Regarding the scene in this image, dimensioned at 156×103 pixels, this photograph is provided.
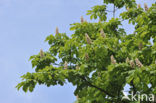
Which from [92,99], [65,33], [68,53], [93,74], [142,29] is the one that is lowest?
[92,99]

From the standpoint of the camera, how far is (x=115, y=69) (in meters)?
7.87

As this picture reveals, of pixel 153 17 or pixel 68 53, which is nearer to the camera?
pixel 153 17

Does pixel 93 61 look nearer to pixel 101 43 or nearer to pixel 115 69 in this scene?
pixel 101 43

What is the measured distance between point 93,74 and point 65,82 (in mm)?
1705

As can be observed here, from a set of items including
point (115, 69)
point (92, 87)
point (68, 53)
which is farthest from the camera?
point (68, 53)

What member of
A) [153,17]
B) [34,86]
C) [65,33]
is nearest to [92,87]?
[34,86]

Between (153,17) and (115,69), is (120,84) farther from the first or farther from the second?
(153,17)

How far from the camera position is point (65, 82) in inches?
374

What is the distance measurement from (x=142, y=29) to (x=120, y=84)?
92.4 inches

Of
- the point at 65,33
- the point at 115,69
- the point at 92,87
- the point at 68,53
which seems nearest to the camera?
the point at 115,69

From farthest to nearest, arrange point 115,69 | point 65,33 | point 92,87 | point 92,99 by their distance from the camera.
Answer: point 65,33, point 92,87, point 92,99, point 115,69

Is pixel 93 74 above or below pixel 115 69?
above

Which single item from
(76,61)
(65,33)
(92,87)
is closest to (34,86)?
(92,87)

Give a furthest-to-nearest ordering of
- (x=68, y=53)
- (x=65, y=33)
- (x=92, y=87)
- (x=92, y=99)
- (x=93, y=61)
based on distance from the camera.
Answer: (x=65, y=33) < (x=68, y=53) < (x=93, y=61) < (x=92, y=87) < (x=92, y=99)
